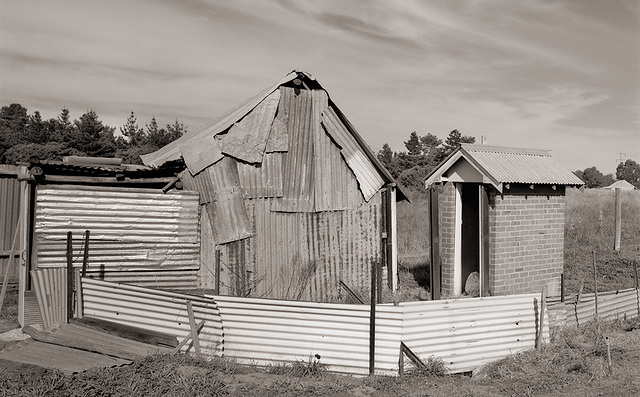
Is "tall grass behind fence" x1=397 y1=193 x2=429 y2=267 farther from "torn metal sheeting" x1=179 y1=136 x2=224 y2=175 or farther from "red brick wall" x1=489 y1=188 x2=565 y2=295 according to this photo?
"torn metal sheeting" x1=179 y1=136 x2=224 y2=175

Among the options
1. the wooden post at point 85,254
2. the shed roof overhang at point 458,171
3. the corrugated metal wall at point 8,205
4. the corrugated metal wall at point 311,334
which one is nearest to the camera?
the corrugated metal wall at point 311,334

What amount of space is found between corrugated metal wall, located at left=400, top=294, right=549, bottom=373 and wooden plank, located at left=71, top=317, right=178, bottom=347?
3.40m

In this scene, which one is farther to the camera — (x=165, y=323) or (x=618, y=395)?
(x=165, y=323)

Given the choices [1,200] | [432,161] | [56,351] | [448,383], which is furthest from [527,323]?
[432,161]

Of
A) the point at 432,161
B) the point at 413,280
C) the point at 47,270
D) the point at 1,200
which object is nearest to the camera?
the point at 47,270

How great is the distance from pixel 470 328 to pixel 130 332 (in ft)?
16.3

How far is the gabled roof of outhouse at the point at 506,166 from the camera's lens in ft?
33.8

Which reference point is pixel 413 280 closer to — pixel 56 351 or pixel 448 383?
pixel 448 383

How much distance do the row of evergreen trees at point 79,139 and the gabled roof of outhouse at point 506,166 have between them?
25635 millimetres

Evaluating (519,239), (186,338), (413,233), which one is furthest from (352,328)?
(413,233)

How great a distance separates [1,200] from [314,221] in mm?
7469

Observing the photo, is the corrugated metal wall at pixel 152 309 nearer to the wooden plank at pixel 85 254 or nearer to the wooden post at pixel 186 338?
the wooden post at pixel 186 338

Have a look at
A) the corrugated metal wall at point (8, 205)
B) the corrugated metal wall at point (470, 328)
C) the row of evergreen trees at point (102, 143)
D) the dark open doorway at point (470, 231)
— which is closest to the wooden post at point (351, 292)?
the dark open doorway at point (470, 231)

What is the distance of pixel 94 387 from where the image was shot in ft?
19.9
